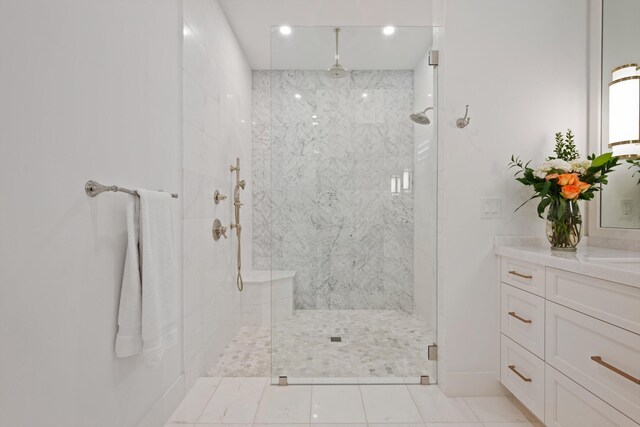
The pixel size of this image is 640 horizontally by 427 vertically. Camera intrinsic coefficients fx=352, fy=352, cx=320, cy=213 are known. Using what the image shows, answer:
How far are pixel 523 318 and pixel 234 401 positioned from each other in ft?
5.22

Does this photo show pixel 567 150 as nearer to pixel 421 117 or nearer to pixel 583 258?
pixel 583 258

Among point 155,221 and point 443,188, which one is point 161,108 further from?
point 443,188

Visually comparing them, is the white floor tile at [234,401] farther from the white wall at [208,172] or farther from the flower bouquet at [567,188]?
the flower bouquet at [567,188]

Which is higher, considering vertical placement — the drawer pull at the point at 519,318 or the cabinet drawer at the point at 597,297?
the cabinet drawer at the point at 597,297

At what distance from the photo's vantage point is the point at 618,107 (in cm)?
186

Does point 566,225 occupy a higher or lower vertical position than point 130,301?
higher

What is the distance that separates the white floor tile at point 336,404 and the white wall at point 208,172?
779mm

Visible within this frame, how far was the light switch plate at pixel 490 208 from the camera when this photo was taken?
6.65 feet

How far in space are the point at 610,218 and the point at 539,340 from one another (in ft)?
2.88

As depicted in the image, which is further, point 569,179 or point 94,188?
point 569,179

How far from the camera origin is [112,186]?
1.30 m

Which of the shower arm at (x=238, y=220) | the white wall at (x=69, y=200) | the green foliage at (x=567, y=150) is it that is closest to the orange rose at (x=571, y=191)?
the green foliage at (x=567, y=150)

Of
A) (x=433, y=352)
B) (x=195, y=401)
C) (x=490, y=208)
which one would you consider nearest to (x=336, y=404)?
(x=433, y=352)

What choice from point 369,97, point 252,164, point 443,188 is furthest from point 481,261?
point 252,164
